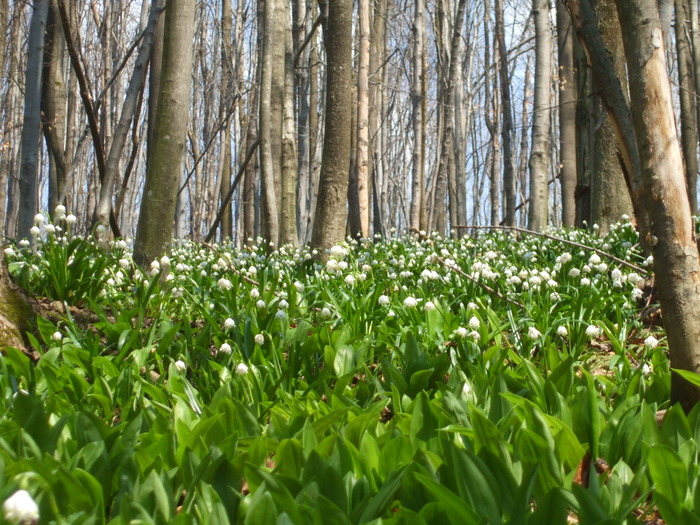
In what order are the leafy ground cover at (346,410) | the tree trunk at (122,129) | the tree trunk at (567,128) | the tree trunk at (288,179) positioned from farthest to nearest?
the tree trunk at (567,128)
the tree trunk at (288,179)
the tree trunk at (122,129)
the leafy ground cover at (346,410)

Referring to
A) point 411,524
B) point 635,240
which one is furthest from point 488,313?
point 635,240

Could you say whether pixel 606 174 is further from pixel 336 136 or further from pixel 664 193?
pixel 664 193

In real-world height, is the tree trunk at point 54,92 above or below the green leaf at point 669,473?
above

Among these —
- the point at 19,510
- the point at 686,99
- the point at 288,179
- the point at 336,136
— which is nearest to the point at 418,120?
the point at 686,99

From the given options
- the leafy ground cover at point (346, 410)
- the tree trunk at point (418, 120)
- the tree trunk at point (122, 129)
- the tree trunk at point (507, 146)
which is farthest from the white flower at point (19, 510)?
the tree trunk at point (507, 146)

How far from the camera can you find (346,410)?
2.19 metres

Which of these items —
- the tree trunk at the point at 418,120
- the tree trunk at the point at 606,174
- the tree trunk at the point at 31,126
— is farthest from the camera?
the tree trunk at the point at 418,120

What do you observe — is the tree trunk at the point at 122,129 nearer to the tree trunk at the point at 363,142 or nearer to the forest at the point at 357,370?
the forest at the point at 357,370

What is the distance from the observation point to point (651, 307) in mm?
4102

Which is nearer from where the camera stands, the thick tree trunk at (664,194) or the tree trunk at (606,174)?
the thick tree trunk at (664,194)

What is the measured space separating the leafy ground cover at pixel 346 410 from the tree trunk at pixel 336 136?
1.66 meters

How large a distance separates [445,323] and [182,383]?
1545 mm

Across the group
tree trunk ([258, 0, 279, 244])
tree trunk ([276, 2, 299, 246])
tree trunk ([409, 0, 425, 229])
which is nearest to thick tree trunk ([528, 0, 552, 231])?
tree trunk ([409, 0, 425, 229])

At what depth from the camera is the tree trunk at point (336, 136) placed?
253 inches
